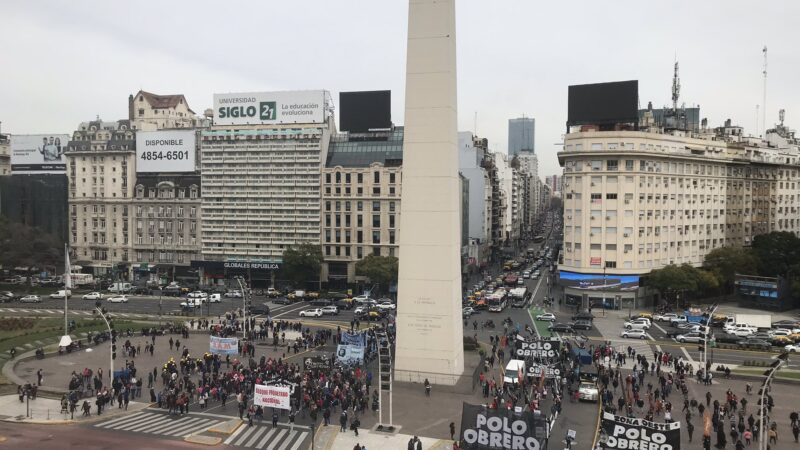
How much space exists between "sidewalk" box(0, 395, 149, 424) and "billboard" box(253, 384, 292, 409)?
845 cm

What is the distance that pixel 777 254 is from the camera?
3305 inches

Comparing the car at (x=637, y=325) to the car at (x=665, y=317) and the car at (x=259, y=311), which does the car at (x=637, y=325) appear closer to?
the car at (x=665, y=317)

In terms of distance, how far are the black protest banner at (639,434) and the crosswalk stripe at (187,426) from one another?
67.8ft

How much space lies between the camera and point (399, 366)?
43.0 meters

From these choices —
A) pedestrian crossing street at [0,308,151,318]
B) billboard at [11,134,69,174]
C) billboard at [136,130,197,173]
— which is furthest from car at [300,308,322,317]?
billboard at [11,134,69,174]

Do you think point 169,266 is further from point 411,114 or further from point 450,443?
point 450,443

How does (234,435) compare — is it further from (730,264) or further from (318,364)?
(730,264)

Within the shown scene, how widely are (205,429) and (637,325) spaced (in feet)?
147

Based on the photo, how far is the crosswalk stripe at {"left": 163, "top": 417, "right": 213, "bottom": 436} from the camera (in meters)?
33.9

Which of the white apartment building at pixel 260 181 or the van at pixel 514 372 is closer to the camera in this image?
the van at pixel 514 372

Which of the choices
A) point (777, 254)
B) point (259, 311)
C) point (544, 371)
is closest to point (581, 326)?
point (544, 371)

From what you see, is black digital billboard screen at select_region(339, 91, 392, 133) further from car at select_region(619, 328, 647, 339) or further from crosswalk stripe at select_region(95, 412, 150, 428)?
crosswalk stripe at select_region(95, 412, 150, 428)

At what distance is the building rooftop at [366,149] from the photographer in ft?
313

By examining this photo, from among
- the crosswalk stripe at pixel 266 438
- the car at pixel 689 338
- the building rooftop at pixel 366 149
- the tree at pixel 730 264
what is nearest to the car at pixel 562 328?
the car at pixel 689 338
